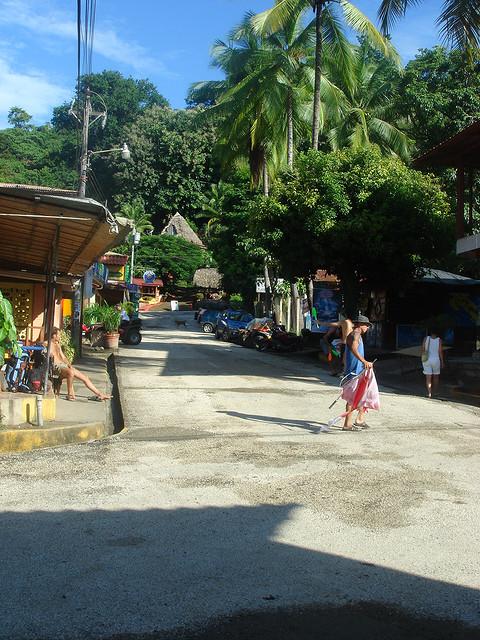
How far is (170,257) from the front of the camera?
213ft

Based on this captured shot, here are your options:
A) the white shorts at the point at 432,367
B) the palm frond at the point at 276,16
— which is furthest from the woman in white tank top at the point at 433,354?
the palm frond at the point at 276,16

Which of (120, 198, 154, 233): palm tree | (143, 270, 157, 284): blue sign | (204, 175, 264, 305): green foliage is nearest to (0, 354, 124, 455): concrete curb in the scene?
(204, 175, 264, 305): green foliage

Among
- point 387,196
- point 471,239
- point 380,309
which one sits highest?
point 387,196

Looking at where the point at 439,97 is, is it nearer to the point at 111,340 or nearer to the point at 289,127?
the point at 289,127

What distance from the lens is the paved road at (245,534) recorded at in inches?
157

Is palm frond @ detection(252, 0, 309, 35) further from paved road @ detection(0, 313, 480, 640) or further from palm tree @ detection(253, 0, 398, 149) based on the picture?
paved road @ detection(0, 313, 480, 640)

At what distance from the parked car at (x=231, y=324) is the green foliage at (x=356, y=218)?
12848 millimetres

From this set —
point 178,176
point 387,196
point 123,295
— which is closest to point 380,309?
point 387,196

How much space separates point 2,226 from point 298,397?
21.7 feet

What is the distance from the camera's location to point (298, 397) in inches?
565

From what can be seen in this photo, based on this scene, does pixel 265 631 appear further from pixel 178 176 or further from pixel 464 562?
pixel 178 176

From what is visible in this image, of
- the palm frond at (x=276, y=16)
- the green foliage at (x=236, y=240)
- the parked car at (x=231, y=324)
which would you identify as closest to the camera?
the palm frond at (x=276, y=16)

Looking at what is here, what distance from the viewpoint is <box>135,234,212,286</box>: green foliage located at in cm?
6438

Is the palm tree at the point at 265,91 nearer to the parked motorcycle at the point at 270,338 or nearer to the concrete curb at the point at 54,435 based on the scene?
the parked motorcycle at the point at 270,338
